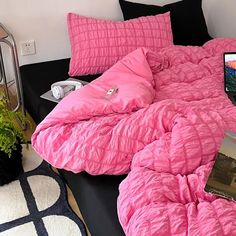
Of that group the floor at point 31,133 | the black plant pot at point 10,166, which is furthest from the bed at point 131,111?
the black plant pot at point 10,166

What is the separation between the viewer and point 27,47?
82.4 inches

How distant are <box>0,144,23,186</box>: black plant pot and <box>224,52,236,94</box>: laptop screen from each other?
1092mm

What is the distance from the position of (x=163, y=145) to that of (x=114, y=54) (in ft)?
3.19

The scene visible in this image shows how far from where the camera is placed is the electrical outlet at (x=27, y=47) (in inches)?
81.8

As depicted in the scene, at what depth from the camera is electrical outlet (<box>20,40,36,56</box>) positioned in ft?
6.82

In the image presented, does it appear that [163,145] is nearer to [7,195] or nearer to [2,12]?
[7,195]

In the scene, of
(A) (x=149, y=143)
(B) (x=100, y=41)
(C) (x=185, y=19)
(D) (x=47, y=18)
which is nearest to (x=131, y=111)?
(A) (x=149, y=143)

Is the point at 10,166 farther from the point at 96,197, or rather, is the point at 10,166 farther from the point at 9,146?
the point at 96,197

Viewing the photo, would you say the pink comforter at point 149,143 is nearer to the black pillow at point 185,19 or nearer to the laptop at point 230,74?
the laptop at point 230,74

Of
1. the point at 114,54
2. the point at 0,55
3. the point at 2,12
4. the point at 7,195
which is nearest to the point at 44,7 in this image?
the point at 2,12

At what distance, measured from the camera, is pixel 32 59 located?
7.05 ft

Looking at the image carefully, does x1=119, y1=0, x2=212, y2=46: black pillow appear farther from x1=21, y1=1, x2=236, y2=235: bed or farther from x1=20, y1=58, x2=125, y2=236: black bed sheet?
x1=20, y1=58, x2=125, y2=236: black bed sheet

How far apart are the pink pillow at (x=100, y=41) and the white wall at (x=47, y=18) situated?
0.13 meters

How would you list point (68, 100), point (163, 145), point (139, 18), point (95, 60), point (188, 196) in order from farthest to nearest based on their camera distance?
point (139, 18) → point (95, 60) → point (68, 100) → point (163, 145) → point (188, 196)
